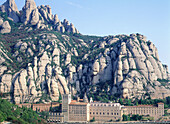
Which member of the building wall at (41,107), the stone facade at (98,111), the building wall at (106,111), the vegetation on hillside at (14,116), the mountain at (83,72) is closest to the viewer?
the vegetation on hillside at (14,116)

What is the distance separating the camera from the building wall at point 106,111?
15325cm

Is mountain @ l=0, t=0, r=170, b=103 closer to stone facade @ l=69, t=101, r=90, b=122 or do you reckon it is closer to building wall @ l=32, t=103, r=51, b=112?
building wall @ l=32, t=103, r=51, b=112

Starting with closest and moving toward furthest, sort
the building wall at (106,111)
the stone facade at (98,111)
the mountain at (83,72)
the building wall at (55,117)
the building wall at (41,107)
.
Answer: the building wall at (55,117)
the building wall at (106,111)
the stone facade at (98,111)
the building wall at (41,107)
the mountain at (83,72)

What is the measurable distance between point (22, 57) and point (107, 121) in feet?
191

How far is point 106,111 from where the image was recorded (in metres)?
155

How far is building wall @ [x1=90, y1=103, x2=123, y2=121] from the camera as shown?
153 m

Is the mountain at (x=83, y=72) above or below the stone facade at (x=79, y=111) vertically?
above

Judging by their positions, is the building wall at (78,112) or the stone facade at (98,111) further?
the building wall at (78,112)

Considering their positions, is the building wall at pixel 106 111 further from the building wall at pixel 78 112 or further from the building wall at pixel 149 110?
the building wall at pixel 149 110

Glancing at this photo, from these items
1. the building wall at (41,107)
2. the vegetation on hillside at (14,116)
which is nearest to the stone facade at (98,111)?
the building wall at (41,107)

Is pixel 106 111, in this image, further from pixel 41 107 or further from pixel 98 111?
pixel 41 107

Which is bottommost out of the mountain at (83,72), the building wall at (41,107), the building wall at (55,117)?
the building wall at (55,117)

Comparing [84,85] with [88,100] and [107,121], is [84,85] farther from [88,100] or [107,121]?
[107,121]

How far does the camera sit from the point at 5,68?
17762 cm
